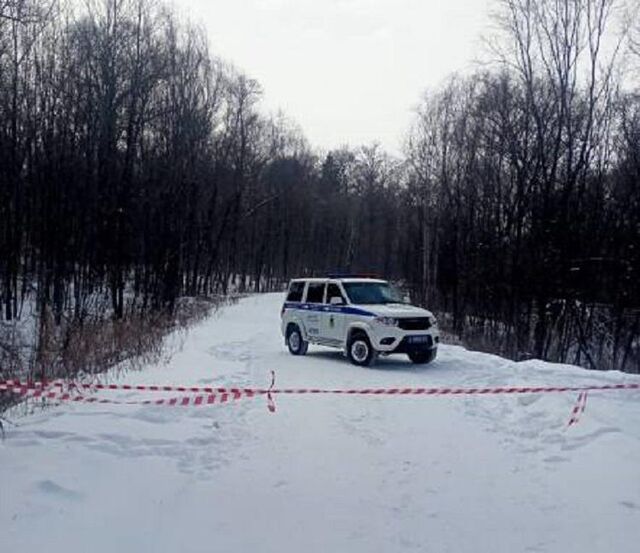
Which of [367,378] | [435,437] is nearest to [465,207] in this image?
[367,378]

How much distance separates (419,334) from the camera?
16.0 metres

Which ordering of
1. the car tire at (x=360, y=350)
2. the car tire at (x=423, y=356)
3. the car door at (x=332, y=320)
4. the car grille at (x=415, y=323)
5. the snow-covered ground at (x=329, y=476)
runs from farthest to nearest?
the car door at (x=332, y=320), the car tire at (x=423, y=356), the car tire at (x=360, y=350), the car grille at (x=415, y=323), the snow-covered ground at (x=329, y=476)

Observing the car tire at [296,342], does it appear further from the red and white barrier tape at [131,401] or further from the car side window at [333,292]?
the red and white barrier tape at [131,401]

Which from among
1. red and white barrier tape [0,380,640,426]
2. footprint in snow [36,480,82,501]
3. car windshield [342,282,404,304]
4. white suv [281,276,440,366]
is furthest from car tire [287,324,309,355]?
footprint in snow [36,480,82,501]

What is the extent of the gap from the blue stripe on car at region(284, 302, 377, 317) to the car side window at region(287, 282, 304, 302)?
0.48ft

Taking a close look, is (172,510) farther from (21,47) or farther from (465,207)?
(465,207)

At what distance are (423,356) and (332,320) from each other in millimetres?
2356

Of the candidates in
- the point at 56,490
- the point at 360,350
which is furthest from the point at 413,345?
the point at 56,490

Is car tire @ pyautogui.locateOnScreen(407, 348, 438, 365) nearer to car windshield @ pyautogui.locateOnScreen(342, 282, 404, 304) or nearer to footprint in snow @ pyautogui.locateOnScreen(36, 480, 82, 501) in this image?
car windshield @ pyautogui.locateOnScreen(342, 282, 404, 304)

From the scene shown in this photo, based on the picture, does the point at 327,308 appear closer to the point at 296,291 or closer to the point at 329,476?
the point at 296,291

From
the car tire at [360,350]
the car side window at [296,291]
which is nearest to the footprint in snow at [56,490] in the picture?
the car tire at [360,350]

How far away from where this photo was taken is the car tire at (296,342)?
1873cm

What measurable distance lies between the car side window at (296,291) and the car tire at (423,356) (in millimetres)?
3725

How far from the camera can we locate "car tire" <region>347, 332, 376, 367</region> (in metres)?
16.1
